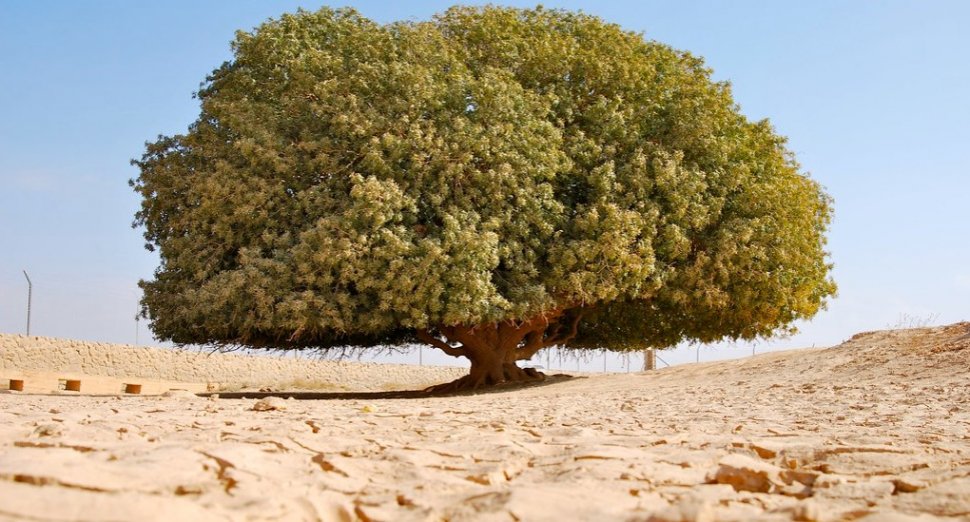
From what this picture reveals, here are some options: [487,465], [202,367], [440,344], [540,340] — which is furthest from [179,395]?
[202,367]

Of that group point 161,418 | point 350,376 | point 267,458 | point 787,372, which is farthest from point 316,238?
point 350,376

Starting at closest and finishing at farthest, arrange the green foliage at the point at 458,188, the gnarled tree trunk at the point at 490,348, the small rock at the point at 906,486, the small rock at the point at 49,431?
the small rock at the point at 906,486 < the small rock at the point at 49,431 < the green foliage at the point at 458,188 < the gnarled tree trunk at the point at 490,348

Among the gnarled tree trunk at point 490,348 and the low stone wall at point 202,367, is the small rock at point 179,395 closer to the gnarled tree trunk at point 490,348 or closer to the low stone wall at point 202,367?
the gnarled tree trunk at point 490,348

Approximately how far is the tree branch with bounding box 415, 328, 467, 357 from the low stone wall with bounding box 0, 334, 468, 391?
32.4 ft

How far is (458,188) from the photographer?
15219 mm

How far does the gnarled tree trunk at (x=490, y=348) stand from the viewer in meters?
18.4

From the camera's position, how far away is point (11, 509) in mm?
3088

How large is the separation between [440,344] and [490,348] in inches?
42.2

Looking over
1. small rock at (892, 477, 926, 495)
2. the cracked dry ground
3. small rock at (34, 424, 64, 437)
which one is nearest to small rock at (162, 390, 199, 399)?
the cracked dry ground

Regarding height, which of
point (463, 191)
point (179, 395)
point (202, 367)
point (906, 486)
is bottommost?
point (906, 486)

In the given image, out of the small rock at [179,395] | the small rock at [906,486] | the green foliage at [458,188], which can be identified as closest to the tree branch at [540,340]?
the green foliage at [458,188]

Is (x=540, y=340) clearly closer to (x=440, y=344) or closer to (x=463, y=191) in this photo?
(x=440, y=344)

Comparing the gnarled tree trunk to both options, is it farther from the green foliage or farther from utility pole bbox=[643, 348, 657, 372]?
utility pole bbox=[643, 348, 657, 372]

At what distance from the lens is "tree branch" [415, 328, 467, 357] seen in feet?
61.0
